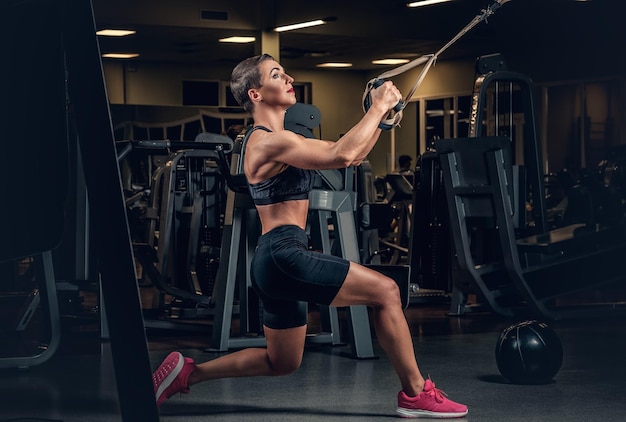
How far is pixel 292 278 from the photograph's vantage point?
335cm

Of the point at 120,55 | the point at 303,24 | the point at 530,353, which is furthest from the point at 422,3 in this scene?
the point at 530,353

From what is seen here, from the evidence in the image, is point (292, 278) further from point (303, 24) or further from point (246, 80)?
point (303, 24)

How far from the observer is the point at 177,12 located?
46.5ft

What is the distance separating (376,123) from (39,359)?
217 centimetres

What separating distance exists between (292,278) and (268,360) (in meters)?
0.32

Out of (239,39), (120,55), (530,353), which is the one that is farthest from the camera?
(120,55)

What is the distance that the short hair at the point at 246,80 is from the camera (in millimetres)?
3654

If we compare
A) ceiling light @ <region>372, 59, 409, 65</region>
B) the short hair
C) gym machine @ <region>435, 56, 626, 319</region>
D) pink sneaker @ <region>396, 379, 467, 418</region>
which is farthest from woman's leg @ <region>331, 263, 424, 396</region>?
ceiling light @ <region>372, 59, 409, 65</region>

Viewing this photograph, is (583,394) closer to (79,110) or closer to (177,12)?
(79,110)

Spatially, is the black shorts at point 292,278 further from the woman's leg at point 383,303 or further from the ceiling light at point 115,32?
the ceiling light at point 115,32

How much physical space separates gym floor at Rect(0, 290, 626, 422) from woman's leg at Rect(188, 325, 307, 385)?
0.59 ft

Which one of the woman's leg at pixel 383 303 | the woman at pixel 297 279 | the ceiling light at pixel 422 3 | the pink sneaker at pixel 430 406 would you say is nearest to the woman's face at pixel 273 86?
the woman at pixel 297 279

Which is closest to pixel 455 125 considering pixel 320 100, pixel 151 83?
pixel 320 100

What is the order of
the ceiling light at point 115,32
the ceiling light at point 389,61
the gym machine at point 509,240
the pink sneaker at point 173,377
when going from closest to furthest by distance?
the pink sneaker at point 173,377
the gym machine at point 509,240
the ceiling light at point 115,32
the ceiling light at point 389,61
